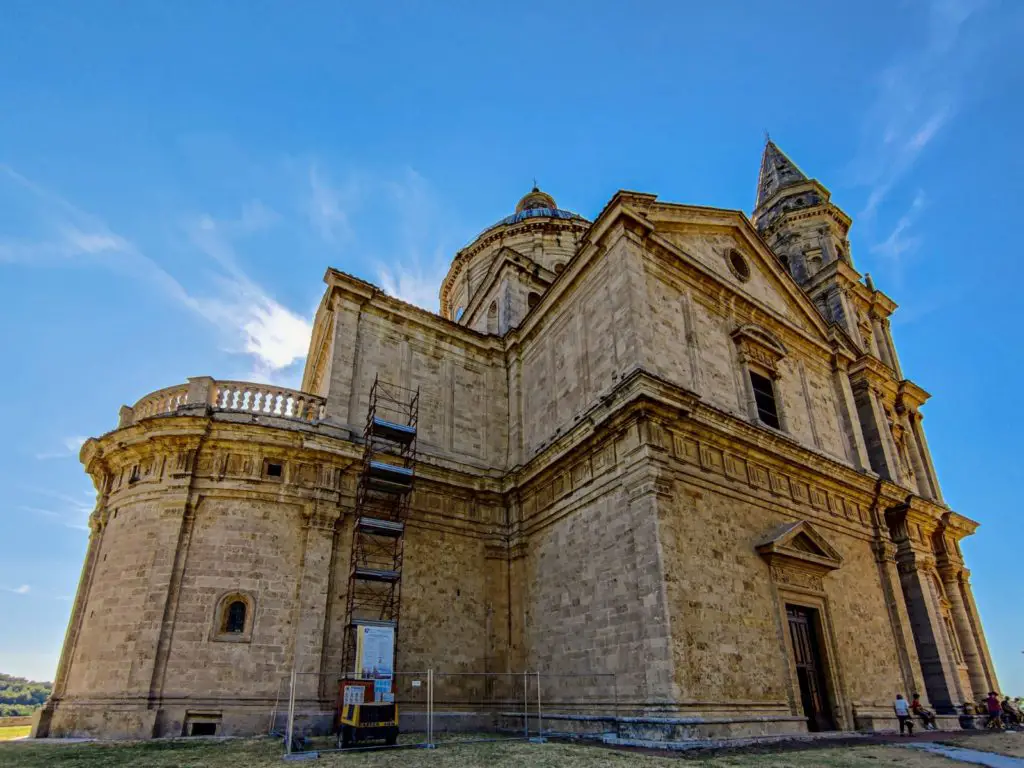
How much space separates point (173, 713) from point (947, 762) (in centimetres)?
1488

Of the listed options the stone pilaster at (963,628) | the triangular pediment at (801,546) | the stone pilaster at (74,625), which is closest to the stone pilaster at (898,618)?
the triangular pediment at (801,546)

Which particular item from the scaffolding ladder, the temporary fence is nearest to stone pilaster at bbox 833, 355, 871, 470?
the temporary fence

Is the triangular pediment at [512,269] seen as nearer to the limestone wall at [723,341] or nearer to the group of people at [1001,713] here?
the limestone wall at [723,341]

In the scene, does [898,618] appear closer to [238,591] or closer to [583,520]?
[583,520]

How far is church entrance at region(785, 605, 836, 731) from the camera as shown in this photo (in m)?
14.6

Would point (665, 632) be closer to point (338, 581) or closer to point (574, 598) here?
point (574, 598)

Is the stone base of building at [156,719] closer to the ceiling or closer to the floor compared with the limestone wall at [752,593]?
closer to the floor

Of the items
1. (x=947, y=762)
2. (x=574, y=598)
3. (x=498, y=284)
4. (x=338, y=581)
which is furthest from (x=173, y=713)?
(x=498, y=284)

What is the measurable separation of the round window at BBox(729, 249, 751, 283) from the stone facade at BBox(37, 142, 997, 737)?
0.08 m

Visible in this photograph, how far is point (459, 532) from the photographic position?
17.9 meters

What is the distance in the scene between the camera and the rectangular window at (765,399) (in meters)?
18.0

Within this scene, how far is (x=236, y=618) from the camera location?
14.4 m

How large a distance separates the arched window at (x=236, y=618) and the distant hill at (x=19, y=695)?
25.5m

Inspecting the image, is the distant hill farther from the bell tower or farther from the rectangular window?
the bell tower
